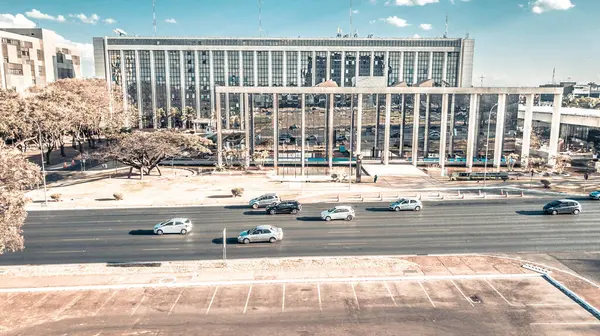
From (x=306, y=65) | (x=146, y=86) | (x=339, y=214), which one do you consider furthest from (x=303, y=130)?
(x=146, y=86)

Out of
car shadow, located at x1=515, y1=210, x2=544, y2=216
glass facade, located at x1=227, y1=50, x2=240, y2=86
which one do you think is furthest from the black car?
glass facade, located at x1=227, y1=50, x2=240, y2=86

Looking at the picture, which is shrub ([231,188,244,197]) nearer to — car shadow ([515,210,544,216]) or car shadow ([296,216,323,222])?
car shadow ([296,216,323,222])

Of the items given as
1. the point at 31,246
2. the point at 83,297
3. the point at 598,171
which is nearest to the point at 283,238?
the point at 83,297

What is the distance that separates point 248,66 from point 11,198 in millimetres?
125727

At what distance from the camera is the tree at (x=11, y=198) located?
2686cm

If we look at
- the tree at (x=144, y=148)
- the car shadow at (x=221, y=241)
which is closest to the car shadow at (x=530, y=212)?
the car shadow at (x=221, y=241)

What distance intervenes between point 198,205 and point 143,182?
20.5 meters

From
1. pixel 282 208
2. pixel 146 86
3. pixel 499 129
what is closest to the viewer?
pixel 282 208

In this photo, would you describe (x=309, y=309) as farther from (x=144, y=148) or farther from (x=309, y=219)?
(x=144, y=148)

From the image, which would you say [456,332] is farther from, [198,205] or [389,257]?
[198,205]

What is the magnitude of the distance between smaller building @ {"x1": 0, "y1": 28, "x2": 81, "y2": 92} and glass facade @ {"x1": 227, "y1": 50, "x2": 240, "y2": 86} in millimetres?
63384

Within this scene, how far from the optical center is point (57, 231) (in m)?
44.5

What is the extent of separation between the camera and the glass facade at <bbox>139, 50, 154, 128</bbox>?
144625 mm

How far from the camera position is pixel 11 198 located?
27000mm
